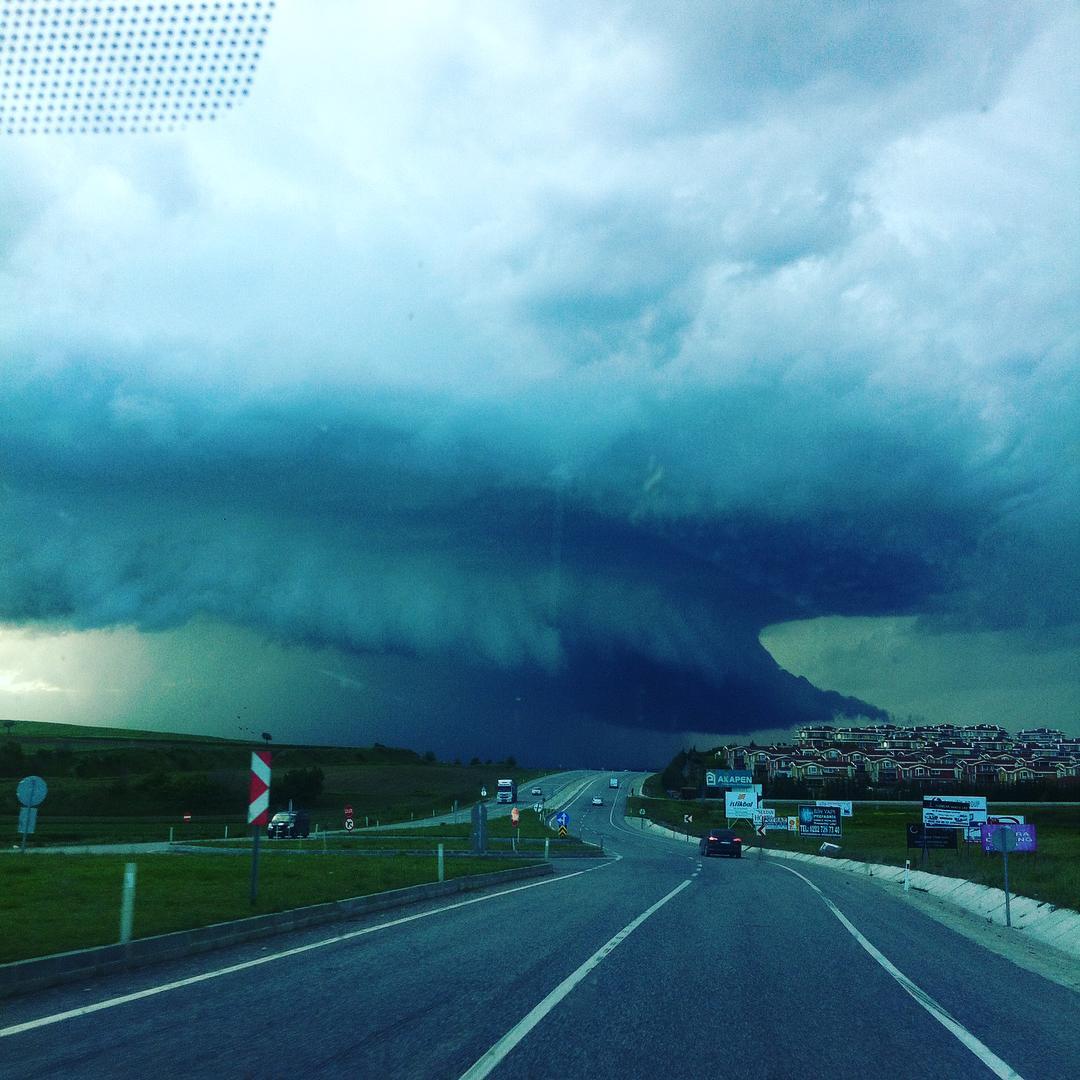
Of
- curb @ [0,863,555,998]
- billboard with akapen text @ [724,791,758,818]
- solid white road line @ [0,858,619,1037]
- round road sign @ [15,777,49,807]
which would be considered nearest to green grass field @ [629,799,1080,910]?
billboard with akapen text @ [724,791,758,818]

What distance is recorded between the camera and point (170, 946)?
41.0ft

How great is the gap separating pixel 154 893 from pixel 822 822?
5464 centimetres

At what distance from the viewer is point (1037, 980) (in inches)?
520

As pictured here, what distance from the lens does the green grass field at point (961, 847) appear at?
28.2m

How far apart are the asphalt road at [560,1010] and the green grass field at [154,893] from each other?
4.58 feet

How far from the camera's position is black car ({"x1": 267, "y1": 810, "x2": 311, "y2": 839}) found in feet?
219

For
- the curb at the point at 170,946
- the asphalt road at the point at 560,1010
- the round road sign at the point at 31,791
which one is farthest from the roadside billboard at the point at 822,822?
the asphalt road at the point at 560,1010

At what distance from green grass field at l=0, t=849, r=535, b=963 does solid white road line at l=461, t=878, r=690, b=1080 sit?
5.65 m

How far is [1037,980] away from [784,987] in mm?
4714

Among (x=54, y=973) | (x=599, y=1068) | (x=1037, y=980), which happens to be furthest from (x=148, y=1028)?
(x=1037, y=980)

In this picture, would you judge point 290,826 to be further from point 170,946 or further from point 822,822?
point 170,946

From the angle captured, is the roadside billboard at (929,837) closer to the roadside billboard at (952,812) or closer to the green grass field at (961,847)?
the green grass field at (961,847)

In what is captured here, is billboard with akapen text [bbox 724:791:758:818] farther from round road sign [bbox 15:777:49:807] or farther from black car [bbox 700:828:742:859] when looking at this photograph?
round road sign [bbox 15:777:49:807]

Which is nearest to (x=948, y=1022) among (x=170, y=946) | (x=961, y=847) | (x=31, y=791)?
(x=170, y=946)
